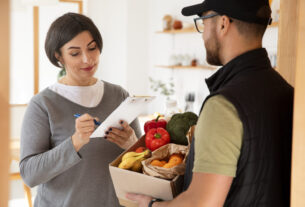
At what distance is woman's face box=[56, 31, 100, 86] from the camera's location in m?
1.43

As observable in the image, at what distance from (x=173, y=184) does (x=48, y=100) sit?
29.0 inches

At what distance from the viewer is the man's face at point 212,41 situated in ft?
3.09

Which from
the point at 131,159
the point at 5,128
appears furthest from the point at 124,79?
the point at 5,128

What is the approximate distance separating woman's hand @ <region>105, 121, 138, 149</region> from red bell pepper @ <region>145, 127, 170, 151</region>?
7.6 inches

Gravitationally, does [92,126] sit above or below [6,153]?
below

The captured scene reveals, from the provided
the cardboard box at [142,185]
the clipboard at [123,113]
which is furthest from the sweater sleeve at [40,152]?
the cardboard box at [142,185]

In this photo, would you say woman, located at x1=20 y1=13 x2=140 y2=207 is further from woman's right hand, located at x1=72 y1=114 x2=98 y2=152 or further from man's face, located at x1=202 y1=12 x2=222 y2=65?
man's face, located at x1=202 y1=12 x2=222 y2=65

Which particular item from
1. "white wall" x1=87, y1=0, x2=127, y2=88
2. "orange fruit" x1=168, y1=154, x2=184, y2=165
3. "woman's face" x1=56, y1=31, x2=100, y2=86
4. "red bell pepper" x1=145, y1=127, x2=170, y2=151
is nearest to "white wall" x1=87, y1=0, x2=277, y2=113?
"white wall" x1=87, y1=0, x2=127, y2=88

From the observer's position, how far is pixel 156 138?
1.19 meters

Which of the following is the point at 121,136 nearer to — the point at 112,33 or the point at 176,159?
the point at 176,159

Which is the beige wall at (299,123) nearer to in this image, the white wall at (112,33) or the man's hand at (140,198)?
the man's hand at (140,198)

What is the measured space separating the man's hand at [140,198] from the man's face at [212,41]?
0.47 meters

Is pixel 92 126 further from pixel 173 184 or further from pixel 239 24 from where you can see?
pixel 239 24

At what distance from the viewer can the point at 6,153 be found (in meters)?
0.47
